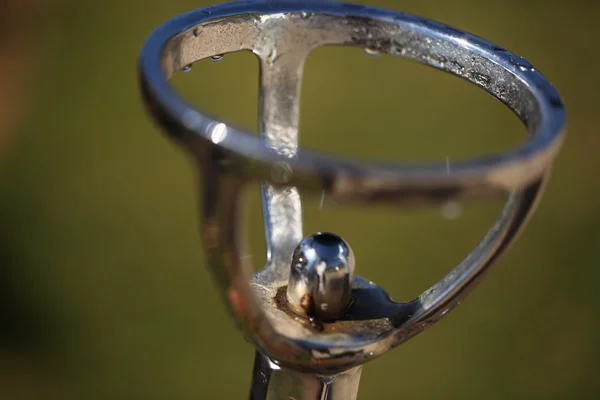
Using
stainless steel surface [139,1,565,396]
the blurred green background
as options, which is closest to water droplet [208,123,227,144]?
stainless steel surface [139,1,565,396]

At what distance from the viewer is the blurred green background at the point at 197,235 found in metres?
1.99

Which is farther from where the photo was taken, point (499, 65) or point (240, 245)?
point (499, 65)

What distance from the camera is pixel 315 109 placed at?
2549mm

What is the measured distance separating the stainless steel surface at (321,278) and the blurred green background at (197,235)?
1081 millimetres

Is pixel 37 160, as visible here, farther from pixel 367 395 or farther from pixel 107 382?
pixel 367 395

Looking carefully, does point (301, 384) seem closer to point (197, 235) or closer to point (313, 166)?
point (313, 166)

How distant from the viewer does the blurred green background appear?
1.99 m

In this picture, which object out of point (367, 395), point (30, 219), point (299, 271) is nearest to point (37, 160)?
point (30, 219)

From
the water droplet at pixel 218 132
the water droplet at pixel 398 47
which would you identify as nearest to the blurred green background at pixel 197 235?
the water droplet at pixel 398 47

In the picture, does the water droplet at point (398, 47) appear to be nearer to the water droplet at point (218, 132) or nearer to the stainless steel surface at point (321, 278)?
the stainless steel surface at point (321, 278)

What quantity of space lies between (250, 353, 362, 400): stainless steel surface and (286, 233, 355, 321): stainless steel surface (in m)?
0.05

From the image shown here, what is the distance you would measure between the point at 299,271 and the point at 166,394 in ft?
4.60

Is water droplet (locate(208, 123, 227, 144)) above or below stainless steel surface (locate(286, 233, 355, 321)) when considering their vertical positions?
above

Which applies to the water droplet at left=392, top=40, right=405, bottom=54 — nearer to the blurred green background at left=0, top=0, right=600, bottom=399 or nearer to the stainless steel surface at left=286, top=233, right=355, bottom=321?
the stainless steel surface at left=286, top=233, right=355, bottom=321
